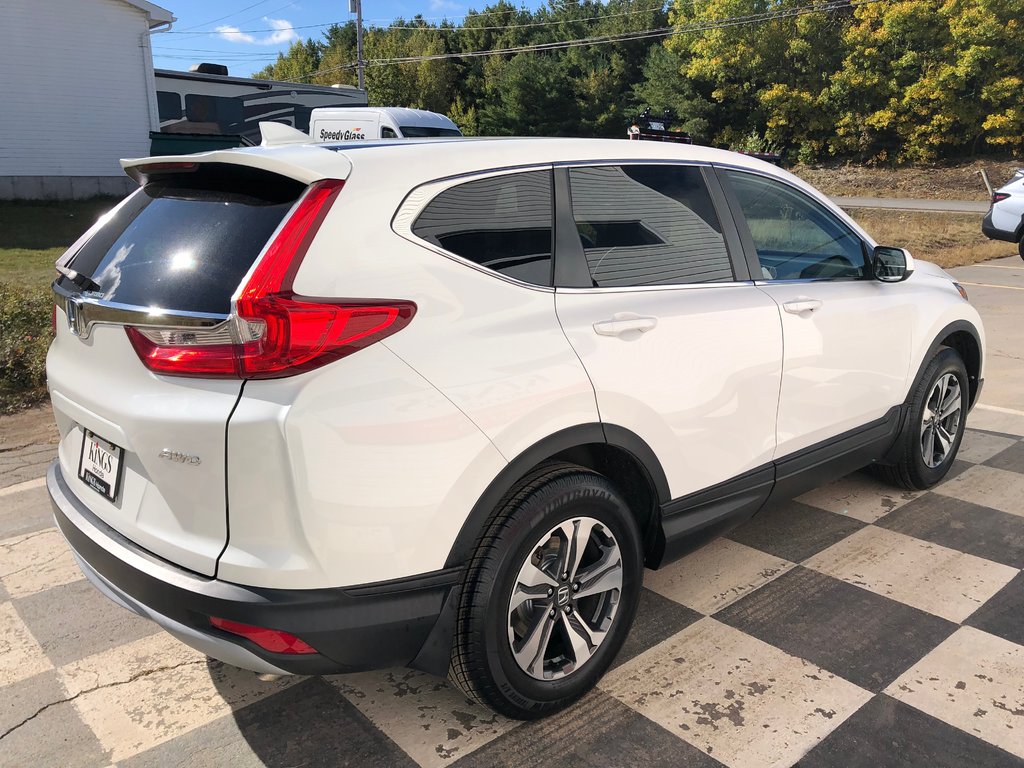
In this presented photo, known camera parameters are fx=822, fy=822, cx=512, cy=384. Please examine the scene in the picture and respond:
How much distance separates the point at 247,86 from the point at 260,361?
84.2ft

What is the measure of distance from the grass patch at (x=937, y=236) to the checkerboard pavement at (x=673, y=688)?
11.2 meters

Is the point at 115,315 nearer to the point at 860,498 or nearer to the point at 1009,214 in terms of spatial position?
the point at 860,498

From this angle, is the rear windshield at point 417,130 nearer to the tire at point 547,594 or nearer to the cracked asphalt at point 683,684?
the cracked asphalt at point 683,684

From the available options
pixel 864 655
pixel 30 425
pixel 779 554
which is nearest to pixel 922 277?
pixel 779 554

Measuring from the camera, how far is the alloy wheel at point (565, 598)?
2.41m

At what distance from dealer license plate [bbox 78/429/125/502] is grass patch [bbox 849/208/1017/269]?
43.1 feet

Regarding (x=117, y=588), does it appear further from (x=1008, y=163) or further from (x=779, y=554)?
(x=1008, y=163)

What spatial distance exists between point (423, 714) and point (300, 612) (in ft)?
2.57

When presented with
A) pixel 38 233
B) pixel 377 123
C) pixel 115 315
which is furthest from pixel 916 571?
pixel 377 123

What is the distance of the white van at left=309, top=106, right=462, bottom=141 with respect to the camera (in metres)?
18.7

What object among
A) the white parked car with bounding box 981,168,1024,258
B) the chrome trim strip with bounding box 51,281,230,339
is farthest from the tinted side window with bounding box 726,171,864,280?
the white parked car with bounding box 981,168,1024,258

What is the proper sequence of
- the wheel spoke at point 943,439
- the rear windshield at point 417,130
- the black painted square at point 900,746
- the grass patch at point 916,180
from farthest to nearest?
the grass patch at point 916,180 < the rear windshield at point 417,130 < the wheel spoke at point 943,439 < the black painted square at point 900,746

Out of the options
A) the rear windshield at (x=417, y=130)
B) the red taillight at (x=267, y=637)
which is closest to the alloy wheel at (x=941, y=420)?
Answer: the red taillight at (x=267, y=637)

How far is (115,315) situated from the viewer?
7.38 ft
